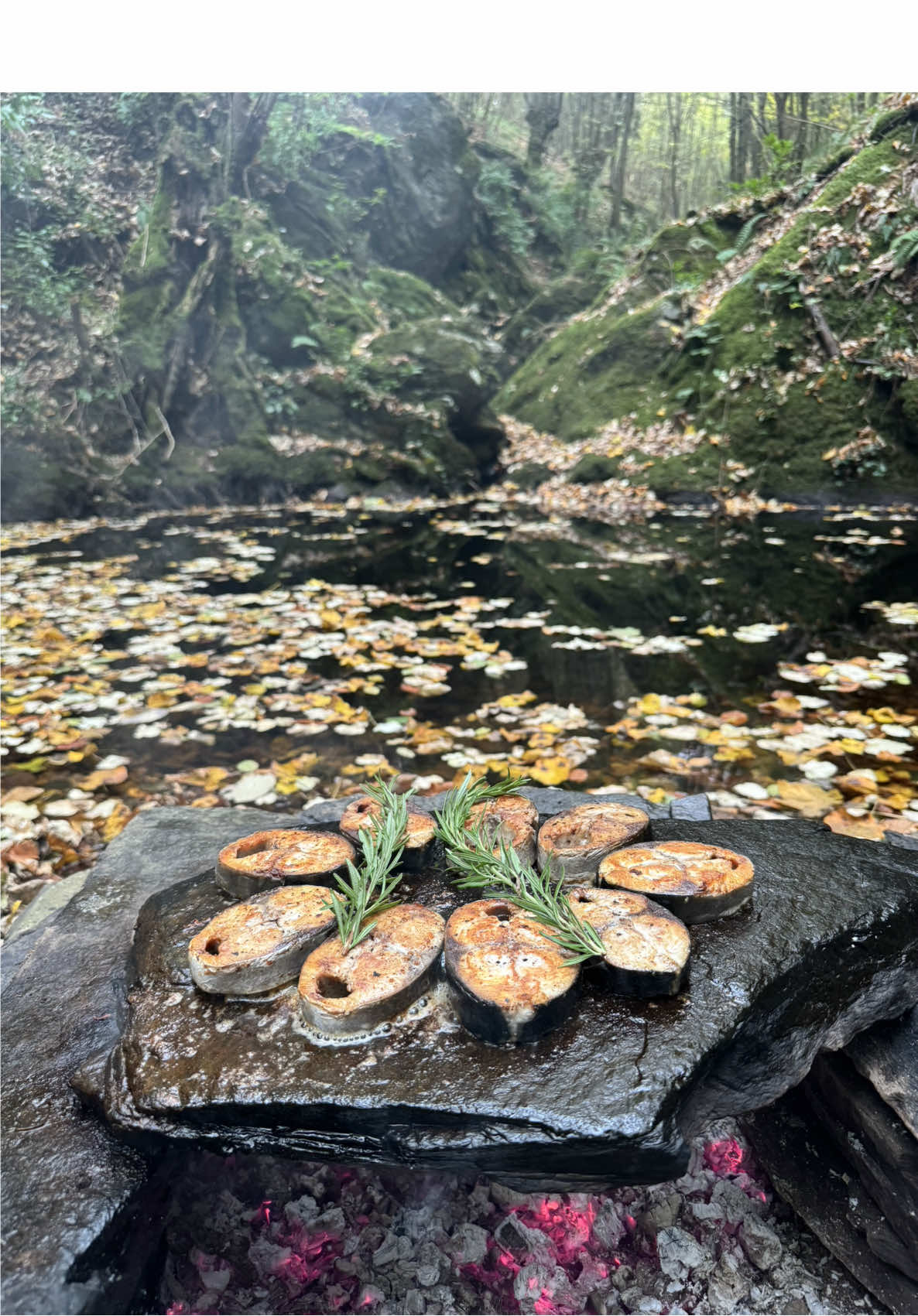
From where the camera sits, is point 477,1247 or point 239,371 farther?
point 239,371

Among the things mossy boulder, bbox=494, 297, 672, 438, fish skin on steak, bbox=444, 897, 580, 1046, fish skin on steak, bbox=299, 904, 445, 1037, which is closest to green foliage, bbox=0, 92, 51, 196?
mossy boulder, bbox=494, 297, 672, 438

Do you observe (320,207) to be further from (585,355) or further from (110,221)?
(585,355)

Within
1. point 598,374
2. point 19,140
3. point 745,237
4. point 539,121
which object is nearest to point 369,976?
point 598,374

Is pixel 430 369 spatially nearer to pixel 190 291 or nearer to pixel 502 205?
pixel 190 291

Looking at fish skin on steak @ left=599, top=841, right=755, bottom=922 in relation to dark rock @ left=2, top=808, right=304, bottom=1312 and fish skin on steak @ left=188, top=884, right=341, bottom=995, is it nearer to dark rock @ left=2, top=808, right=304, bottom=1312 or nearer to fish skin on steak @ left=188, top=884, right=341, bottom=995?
fish skin on steak @ left=188, top=884, right=341, bottom=995

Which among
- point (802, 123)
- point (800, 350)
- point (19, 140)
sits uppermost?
point (802, 123)
